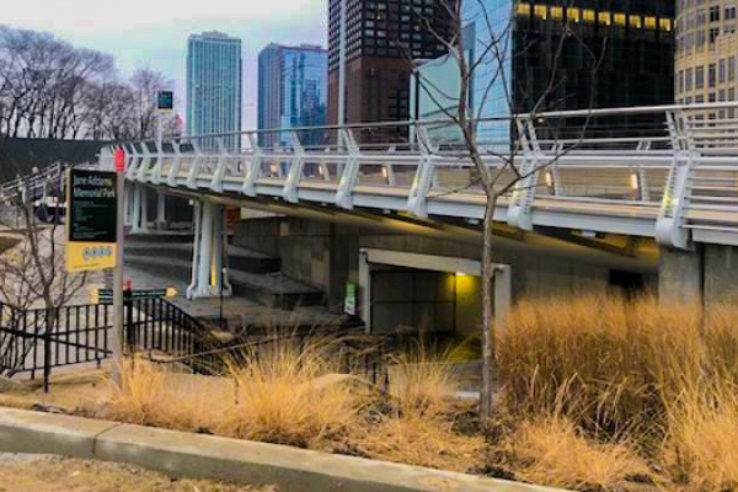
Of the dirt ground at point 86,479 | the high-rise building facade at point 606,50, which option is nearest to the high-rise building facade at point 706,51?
the high-rise building facade at point 606,50

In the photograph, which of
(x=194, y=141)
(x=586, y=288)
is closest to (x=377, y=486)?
(x=586, y=288)

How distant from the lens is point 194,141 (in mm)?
25406

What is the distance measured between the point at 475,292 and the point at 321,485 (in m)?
24.0

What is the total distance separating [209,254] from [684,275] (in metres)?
25.6

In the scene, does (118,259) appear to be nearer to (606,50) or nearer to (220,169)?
(220,169)

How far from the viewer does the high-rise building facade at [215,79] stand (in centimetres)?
6097

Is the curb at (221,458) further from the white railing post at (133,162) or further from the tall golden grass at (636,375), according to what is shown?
the white railing post at (133,162)

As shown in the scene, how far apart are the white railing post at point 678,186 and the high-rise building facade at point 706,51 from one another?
9176cm

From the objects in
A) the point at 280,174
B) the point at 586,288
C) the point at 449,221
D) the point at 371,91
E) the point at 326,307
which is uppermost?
the point at 371,91

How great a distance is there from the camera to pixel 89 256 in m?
7.20

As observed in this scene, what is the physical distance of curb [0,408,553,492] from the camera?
4.41 meters

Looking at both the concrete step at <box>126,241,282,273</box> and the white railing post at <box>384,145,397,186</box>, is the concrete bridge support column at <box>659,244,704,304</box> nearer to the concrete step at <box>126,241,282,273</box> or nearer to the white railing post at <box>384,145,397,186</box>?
the white railing post at <box>384,145,397,186</box>

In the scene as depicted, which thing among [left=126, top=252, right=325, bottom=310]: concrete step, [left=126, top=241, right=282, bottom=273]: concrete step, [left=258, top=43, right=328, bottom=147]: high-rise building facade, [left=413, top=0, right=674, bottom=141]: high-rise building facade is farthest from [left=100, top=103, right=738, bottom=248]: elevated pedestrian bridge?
[left=413, top=0, right=674, bottom=141]: high-rise building facade

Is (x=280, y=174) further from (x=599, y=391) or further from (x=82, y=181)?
(x=599, y=391)
